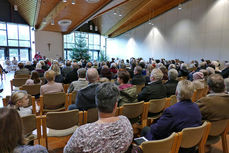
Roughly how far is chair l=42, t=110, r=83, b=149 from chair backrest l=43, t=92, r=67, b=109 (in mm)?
954

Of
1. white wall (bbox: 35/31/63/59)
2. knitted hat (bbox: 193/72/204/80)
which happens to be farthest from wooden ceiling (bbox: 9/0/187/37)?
knitted hat (bbox: 193/72/204/80)

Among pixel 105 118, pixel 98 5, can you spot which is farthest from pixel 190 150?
pixel 98 5

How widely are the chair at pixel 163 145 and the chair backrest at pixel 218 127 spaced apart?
846 mm

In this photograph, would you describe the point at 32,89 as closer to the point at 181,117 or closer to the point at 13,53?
the point at 181,117

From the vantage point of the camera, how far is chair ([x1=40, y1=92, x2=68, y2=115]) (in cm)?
327

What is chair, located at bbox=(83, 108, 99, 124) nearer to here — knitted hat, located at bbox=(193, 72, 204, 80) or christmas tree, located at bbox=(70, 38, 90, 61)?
knitted hat, located at bbox=(193, 72, 204, 80)

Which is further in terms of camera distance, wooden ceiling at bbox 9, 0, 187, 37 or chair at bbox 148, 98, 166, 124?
wooden ceiling at bbox 9, 0, 187, 37

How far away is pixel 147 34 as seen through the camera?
16141 mm

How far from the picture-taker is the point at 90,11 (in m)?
11.1

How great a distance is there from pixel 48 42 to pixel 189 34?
42.2 feet

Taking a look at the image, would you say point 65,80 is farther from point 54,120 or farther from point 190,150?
point 190,150

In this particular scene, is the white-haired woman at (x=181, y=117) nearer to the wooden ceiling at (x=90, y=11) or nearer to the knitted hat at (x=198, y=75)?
the knitted hat at (x=198, y=75)

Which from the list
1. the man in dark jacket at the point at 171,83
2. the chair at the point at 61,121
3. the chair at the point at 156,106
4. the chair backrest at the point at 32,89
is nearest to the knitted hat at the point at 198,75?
the man in dark jacket at the point at 171,83

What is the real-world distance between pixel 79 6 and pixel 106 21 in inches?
278
